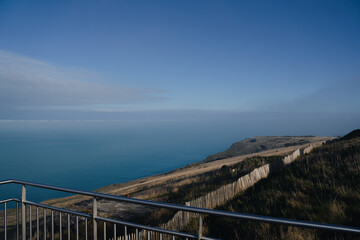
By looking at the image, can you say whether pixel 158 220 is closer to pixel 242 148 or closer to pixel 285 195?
pixel 285 195

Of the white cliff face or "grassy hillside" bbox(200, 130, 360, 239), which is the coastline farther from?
"grassy hillside" bbox(200, 130, 360, 239)

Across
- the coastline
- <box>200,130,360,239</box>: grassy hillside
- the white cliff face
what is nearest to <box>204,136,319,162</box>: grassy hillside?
the coastline

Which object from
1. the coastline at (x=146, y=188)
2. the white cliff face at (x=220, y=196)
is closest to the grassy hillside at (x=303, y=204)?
the white cliff face at (x=220, y=196)

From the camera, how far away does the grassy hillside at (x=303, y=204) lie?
4719mm

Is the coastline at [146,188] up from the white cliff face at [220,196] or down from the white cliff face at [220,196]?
down

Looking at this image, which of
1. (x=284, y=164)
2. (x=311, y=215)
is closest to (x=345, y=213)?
→ (x=311, y=215)

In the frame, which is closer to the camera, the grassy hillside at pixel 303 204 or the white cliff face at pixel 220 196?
the grassy hillside at pixel 303 204

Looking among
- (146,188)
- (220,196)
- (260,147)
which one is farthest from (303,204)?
(260,147)

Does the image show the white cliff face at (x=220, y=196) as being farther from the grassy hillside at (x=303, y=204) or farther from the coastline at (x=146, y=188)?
the coastline at (x=146, y=188)

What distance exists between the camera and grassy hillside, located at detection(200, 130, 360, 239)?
15.5ft

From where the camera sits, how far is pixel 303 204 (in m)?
5.78

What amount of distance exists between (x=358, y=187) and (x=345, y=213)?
1957 millimetres

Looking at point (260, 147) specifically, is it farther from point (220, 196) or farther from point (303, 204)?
point (303, 204)

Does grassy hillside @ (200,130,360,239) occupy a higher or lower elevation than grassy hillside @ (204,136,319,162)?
higher
